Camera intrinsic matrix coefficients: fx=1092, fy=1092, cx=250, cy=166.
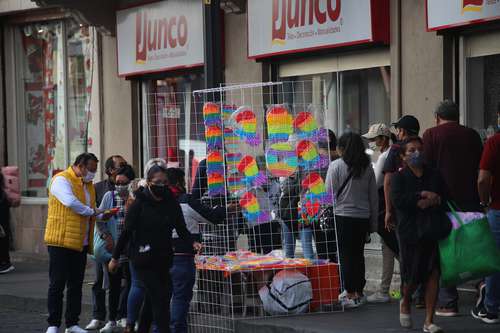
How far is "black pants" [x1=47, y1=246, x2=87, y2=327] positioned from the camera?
10633 mm

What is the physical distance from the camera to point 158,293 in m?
9.04

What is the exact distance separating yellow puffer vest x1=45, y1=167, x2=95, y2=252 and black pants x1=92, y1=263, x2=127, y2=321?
610 millimetres

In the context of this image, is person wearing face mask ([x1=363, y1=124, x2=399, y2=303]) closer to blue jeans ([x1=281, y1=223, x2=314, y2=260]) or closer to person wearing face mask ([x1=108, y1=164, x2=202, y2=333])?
blue jeans ([x1=281, y1=223, x2=314, y2=260])

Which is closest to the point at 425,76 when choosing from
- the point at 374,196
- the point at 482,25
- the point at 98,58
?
the point at 482,25

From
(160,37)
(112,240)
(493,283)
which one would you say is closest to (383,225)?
(493,283)

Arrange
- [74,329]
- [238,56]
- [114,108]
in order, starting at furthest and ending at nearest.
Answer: [114,108], [238,56], [74,329]

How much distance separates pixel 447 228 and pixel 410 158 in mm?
657

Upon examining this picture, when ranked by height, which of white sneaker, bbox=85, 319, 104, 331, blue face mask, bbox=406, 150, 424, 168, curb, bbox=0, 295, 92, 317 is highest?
blue face mask, bbox=406, 150, 424, 168

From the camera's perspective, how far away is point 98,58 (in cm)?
1788

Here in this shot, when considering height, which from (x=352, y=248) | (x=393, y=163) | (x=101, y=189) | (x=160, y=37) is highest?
(x=160, y=37)

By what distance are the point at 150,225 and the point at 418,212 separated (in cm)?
222

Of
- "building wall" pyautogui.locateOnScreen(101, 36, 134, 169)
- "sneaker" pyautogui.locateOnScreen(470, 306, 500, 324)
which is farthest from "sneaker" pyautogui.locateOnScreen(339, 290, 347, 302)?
"building wall" pyautogui.locateOnScreen(101, 36, 134, 169)

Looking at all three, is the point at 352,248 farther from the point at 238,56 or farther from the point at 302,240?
the point at 238,56

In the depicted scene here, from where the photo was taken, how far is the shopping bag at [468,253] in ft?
29.3
